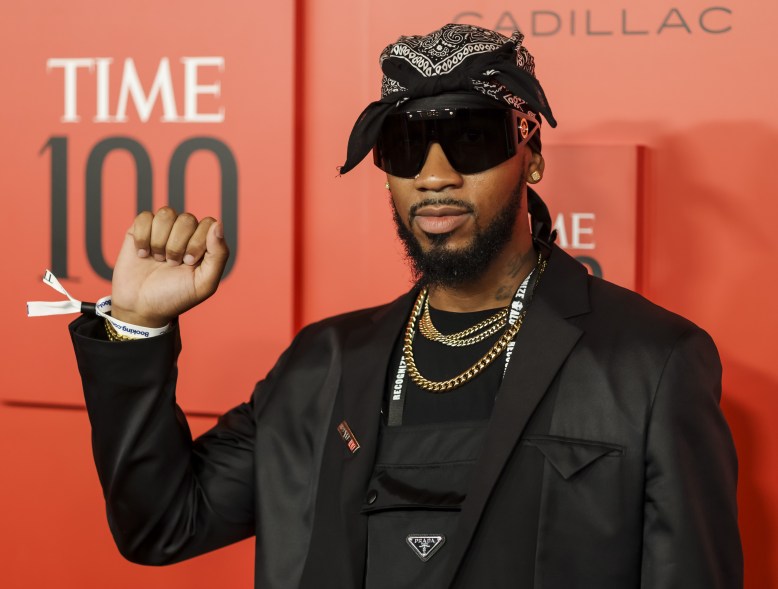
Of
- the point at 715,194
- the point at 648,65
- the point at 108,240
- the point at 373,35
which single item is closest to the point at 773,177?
the point at 715,194

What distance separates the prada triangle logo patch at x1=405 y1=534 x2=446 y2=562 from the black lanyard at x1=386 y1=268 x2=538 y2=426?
0.18m

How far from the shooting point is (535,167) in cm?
155

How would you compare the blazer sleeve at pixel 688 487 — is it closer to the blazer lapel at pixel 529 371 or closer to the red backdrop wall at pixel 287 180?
the blazer lapel at pixel 529 371

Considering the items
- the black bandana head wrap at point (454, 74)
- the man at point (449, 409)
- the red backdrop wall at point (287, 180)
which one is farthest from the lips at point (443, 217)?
the red backdrop wall at point (287, 180)

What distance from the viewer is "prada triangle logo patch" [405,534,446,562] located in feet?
4.35

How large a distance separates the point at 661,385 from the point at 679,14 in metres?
0.85

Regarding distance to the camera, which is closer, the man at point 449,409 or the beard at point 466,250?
the man at point 449,409

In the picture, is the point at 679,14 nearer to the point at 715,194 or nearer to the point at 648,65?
the point at 648,65

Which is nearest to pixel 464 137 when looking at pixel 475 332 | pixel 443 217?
pixel 443 217

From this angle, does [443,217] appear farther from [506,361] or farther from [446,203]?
[506,361]

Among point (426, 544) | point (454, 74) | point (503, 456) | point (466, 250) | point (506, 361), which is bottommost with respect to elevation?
point (426, 544)

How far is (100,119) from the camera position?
211 centimetres

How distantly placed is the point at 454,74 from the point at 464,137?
0.08 m

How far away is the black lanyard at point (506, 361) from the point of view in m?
1.47
